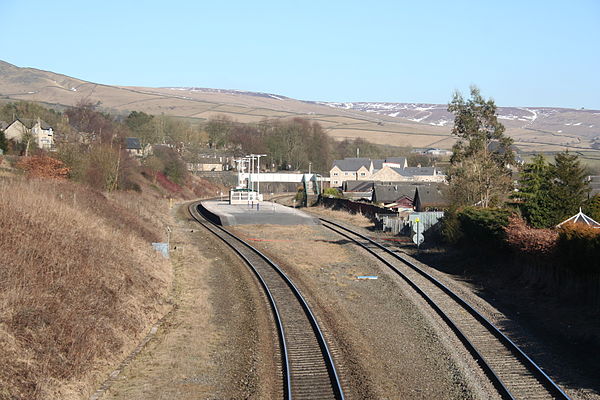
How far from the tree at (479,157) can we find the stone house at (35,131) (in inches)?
1643

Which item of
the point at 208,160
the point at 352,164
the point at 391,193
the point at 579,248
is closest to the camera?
the point at 579,248

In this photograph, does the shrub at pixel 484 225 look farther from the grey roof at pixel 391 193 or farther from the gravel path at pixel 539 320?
the grey roof at pixel 391 193

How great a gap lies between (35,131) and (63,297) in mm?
64227

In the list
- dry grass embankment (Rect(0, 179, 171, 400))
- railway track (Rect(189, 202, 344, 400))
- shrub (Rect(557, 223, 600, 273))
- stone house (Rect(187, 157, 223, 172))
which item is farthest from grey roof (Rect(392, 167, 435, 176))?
dry grass embankment (Rect(0, 179, 171, 400))

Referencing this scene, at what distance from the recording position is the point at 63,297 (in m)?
12.8

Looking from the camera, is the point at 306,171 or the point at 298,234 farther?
the point at 306,171

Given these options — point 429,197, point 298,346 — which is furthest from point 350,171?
point 298,346

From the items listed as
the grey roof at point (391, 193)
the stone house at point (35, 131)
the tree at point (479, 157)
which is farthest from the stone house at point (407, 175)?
the stone house at point (35, 131)

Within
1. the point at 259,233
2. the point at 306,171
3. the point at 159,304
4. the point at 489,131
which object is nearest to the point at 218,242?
the point at 259,233

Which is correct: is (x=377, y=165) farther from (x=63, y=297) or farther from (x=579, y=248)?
(x=63, y=297)

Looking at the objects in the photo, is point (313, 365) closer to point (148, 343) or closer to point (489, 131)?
point (148, 343)

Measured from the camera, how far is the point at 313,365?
12.0m

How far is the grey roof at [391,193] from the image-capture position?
2375 inches

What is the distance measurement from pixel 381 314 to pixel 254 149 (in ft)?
317
